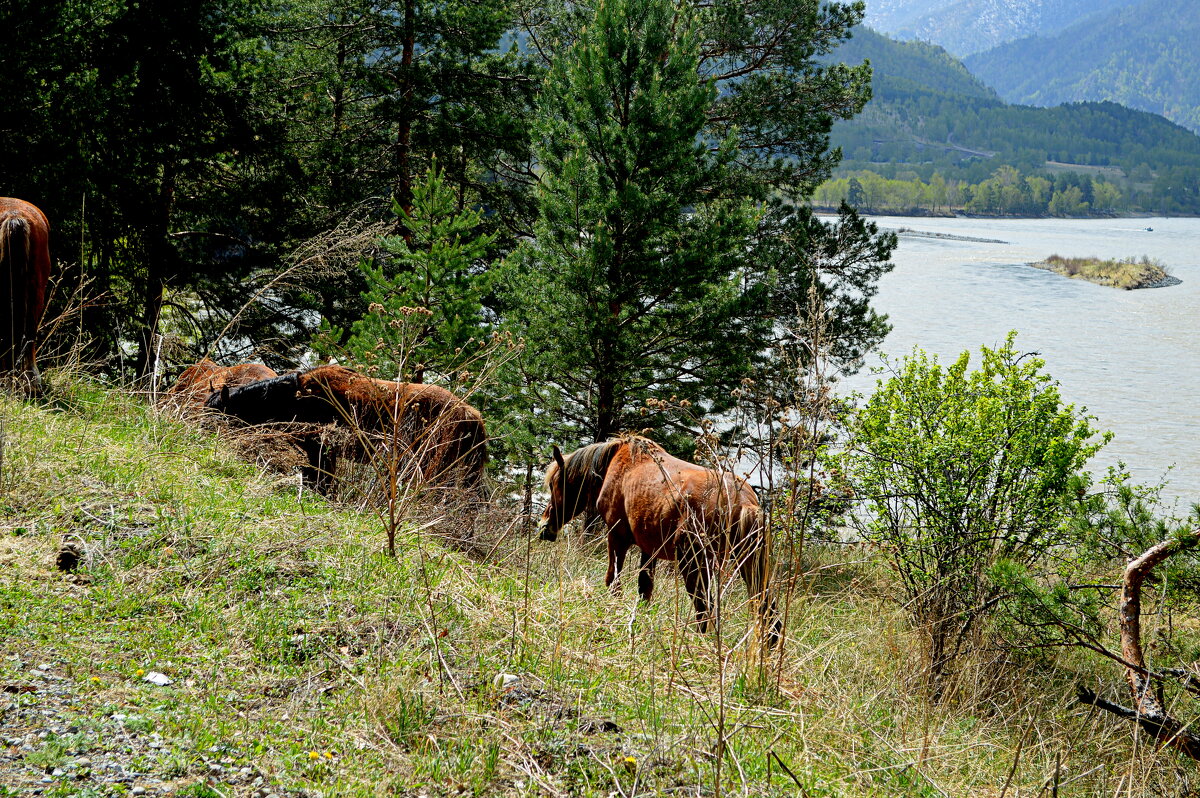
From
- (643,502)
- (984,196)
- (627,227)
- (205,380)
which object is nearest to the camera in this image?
(643,502)

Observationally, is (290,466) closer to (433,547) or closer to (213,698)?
(433,547)

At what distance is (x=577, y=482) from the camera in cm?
753

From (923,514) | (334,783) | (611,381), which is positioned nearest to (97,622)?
(334,783)

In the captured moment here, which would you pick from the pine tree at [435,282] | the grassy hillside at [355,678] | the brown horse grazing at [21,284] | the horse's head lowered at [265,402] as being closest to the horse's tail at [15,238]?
the brown horse grazing at [21,284]

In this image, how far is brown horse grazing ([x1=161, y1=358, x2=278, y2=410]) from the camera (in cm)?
719

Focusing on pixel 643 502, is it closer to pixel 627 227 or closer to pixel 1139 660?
pixel 1139 660

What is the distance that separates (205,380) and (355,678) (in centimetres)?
542

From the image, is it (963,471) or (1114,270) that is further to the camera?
(1114,270)

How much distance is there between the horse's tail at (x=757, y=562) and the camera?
3898 millimetres

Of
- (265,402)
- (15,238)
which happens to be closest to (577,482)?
(265,402)

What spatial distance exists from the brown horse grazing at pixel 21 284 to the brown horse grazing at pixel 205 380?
98 centimetres

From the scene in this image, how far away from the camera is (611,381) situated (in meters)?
13.8

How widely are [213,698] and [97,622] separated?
767 mm

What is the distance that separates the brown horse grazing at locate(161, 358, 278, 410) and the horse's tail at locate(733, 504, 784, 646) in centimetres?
430
